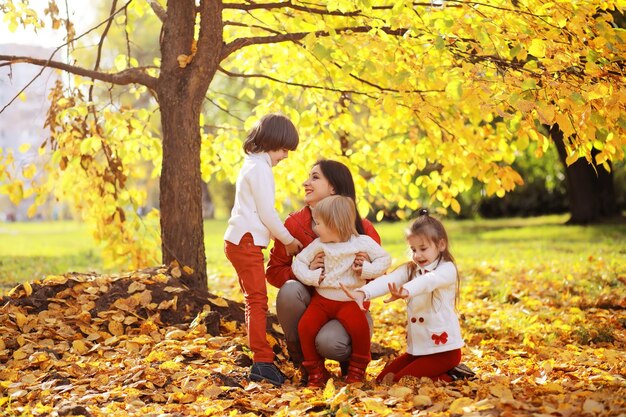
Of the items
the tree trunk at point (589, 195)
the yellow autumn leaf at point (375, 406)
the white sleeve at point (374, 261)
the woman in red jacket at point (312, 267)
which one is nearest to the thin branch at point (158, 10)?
the woman in red jacket at point (312, 267)

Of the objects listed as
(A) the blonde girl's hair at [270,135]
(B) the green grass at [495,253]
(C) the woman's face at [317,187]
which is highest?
(A) the blonde girl's hair at [270,135]

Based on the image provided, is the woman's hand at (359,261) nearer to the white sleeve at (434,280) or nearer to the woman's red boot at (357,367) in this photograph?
the white sleeve at (434,280)

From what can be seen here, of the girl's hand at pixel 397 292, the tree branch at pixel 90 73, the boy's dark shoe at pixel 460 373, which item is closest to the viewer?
the girl's hand at pixel 397 292

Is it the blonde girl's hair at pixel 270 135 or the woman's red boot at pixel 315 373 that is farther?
the blonde girl's hair at pixel 270 135

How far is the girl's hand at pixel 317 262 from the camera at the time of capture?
4.33m

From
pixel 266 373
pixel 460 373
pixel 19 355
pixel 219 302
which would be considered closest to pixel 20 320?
pixel 19 355

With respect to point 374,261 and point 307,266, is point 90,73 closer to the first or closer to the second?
point 307,266

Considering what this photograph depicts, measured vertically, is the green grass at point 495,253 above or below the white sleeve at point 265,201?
below

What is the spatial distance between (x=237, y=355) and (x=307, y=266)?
0.75 metres

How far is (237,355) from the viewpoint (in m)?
4.65

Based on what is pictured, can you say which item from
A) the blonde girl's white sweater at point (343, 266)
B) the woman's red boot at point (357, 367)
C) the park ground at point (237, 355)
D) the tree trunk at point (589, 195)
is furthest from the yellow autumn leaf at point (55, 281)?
the tree trunk at point (589, 195)

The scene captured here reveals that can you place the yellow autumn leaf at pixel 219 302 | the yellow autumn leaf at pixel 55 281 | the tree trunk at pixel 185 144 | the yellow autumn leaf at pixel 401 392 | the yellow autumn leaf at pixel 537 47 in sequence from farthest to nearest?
the tree trunk at pixel 185 144 → the yellow autumn leaf at pixel 55 281 → the yellow autumn leaf at pixel 219 302 → the yellow autumn leaf at pixel 537 47 → the yellow autumn leaf at pixel 401 392

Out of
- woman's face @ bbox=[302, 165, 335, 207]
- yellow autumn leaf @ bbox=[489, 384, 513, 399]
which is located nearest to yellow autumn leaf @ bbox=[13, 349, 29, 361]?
woman's face @ bbox=[302, 165, 335, 207]

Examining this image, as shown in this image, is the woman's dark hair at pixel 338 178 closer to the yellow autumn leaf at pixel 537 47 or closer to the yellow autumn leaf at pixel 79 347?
the yellow autumn leaf at pixel 537 47
